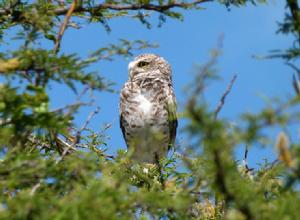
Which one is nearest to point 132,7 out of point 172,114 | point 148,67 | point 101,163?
point 101,163

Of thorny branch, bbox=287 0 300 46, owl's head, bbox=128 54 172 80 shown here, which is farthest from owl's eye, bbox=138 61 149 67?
thorny branch, bbox=287 0 300 46

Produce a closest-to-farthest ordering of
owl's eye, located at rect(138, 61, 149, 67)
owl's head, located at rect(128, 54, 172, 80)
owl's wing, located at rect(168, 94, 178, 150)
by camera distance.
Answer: owl's wing, located at rect(168, 94, 178, 150)
owl's head, located at rect(128, 54, 172, 80)
owl's eye, located at rect(138, 61, 149, 67)

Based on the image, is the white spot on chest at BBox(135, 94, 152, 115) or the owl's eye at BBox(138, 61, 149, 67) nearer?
A: the white spot on chest at BBox(135, 94, 152, 115)

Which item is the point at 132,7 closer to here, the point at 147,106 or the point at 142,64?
the point at 147,106

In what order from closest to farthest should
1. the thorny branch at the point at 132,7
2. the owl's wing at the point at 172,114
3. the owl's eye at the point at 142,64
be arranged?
the thorny branch at the point at 132,7
the owl's wing at the point at 172,114
the owl's eye at the point at 142,64

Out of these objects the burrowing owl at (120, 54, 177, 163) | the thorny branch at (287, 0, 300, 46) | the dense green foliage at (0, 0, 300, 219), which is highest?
the thorny branch at (287, 0, 300, 46)

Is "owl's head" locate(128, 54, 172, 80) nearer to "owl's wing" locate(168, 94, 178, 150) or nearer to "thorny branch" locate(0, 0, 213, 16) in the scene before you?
"owl's wing" locate(168, 94, 178, 150)

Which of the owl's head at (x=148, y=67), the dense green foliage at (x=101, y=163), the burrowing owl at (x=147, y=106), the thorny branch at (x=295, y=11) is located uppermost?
the thorny branch at (x=295, y=11)

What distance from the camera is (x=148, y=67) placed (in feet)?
28.7

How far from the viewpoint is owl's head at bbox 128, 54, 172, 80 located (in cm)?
856

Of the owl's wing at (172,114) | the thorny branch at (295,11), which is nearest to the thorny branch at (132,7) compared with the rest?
the thorny branch at (295,11)

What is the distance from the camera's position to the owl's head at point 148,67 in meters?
8.56

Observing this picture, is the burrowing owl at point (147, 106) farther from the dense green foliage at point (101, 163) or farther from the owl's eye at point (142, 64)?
the dense green foliage at point (101, 163)

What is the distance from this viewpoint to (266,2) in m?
4.06
